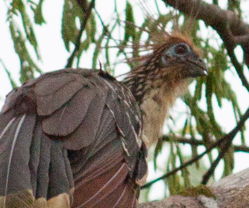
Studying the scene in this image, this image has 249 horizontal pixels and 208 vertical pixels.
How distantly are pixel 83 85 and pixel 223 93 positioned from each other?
124 cm

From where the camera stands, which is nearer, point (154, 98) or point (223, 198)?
point (223, 198)

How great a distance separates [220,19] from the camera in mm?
6285

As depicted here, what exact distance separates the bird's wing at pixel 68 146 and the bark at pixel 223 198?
23 centimetres

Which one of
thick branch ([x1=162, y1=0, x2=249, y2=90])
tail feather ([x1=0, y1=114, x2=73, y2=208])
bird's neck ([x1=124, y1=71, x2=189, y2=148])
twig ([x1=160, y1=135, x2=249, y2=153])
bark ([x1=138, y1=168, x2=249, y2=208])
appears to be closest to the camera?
tail feather ([x1=0, y1=114, x2=73, y2=208])

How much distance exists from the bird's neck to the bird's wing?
529 millimetres

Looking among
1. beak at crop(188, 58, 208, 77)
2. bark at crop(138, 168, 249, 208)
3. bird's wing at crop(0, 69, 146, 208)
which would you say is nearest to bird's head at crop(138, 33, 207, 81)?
beak at crop(188, 58, 208, 77)

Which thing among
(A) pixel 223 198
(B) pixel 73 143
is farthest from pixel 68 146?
(A) pixel 223 198

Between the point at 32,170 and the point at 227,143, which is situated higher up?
the point at 32,170

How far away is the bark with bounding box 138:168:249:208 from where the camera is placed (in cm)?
552

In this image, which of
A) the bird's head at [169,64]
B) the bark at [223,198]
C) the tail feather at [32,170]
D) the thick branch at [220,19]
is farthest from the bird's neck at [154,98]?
the tail feather at [32,170]

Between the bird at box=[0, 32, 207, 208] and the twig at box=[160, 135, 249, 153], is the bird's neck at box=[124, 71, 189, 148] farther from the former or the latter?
the twig at box=[160, 135, 249, 153]

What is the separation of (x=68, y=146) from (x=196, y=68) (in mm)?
1807

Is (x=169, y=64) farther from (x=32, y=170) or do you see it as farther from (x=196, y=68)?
(x=32, y=170)

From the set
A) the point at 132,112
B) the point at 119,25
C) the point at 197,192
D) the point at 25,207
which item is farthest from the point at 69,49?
the point at 25,207
